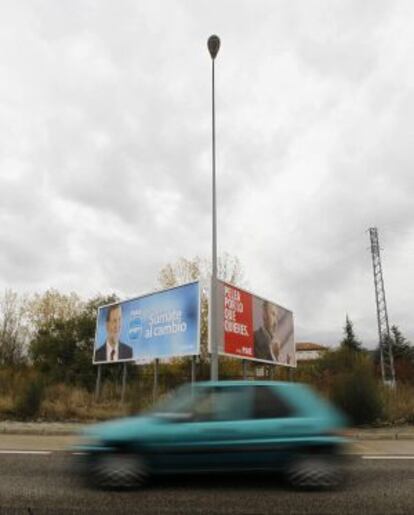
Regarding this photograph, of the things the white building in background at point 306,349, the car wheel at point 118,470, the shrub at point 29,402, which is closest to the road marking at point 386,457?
the car wheel at point 118,470

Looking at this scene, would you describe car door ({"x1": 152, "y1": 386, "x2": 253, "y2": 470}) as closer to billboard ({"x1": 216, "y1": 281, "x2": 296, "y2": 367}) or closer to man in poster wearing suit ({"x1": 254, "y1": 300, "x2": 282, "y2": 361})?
billboard ({"x1": 216, "y1": 281, "x2": 296, "y2": 367})

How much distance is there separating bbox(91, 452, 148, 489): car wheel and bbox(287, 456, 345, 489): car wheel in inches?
70.9

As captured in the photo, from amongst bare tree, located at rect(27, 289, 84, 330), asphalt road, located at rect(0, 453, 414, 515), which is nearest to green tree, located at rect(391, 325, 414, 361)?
bare tree, located at rect(27, 289, 84, 330)

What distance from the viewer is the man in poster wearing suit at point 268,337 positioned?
22.2 metres

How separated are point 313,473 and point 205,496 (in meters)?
1.36

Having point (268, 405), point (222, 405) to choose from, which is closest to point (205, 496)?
point (222, 405)

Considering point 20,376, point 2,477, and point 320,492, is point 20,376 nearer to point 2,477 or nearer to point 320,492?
point 2,477

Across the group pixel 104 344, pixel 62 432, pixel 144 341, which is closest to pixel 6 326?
pixel 104 344

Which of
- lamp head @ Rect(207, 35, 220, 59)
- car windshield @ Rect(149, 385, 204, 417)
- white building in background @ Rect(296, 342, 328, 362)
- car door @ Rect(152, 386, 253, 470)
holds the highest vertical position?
white building in background @ Rect(296, 342, 328, 362)

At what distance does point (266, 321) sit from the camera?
2319 centimetres

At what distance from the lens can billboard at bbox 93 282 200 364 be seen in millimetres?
19828

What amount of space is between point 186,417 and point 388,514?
2.51m

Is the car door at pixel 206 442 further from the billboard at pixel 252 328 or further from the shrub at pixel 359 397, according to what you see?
the billboard at pixel 252 328

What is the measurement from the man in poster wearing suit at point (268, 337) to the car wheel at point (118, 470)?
15.1m
